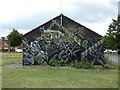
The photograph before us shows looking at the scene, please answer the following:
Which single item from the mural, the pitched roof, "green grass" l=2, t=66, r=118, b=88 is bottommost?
"green grass" l=2, t=66, r=118, b=88

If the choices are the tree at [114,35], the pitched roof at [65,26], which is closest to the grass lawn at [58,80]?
→ the tree at [114,35]

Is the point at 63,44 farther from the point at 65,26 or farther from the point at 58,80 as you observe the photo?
the point at 58,80

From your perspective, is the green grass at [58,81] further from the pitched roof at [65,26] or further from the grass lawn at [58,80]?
the pitched roof at [65,26]

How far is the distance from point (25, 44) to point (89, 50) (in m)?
6.10

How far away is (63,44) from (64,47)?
0.30m

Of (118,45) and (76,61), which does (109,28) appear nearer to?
(118,45)

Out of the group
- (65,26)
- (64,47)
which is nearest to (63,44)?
(64,47)

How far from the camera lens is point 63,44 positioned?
29.6 metres

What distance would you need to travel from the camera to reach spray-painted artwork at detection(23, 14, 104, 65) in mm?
29453

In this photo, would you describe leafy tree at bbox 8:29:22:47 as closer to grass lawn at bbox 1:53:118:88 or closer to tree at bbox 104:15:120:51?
tree at bbox 104:15:120:51

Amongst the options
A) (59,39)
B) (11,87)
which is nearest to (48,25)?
(59,39)

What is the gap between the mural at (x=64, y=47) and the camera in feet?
96.6

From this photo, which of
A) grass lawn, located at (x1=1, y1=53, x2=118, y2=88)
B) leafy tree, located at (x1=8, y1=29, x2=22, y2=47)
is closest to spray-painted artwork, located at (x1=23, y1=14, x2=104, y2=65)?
grass lawn, located at (x1=1, y1=53, x2=118, y2=88)

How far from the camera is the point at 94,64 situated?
96.5 ft
